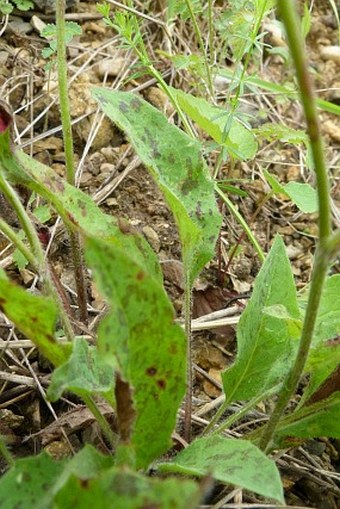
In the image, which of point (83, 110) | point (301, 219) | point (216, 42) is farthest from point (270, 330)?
point (216, 42)

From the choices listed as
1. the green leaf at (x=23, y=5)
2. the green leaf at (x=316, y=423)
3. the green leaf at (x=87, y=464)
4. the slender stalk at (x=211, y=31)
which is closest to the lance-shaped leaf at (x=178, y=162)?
the green leaf at (x=316, y=423)

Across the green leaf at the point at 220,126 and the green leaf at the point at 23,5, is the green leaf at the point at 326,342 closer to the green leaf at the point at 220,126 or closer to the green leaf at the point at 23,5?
the green leaf at the point at 220,126

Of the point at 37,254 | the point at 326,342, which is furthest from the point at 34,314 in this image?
the point at 326,342

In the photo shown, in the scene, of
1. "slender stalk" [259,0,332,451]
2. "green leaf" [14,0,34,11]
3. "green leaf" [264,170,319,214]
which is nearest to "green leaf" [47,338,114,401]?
"slender stalk" [259,0,332,451]

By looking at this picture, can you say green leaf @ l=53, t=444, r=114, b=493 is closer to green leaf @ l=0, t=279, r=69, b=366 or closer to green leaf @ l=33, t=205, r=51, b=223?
green leaf @ l=0, t=279, r=69, b=366

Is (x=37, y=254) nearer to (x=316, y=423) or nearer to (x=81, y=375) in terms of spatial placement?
(x=81, y=375)
